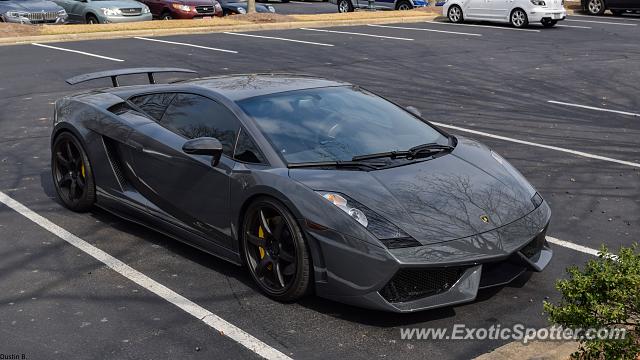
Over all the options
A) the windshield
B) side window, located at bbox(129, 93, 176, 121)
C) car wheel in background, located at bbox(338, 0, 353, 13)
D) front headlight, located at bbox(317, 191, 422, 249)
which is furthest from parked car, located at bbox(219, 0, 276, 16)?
front headlight, located at bbox(317, 191, 422, 249)

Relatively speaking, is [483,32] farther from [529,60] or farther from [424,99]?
[424,99]

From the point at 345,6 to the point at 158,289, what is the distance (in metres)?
28.5

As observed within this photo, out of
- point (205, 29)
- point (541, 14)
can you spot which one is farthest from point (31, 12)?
point (541, 14)

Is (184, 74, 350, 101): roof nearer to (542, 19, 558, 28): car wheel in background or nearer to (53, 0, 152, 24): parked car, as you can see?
(53, 0, 152, 24): parked car

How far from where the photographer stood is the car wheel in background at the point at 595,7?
31594 millimetres

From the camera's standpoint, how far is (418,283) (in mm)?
5125

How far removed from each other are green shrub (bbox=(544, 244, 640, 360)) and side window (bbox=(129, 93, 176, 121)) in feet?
12.3

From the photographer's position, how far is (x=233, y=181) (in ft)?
19.4

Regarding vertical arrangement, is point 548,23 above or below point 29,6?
below

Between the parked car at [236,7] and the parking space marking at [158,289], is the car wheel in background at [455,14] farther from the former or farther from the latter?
the parking space marking at [158,289]

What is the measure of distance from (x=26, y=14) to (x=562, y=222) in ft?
61.3

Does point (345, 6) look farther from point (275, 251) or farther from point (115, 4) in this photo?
point (275, 251)

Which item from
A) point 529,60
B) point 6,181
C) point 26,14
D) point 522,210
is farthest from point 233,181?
point 26,14

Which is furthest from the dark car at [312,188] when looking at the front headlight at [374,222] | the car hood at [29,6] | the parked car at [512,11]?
the parked car at [512,11]
